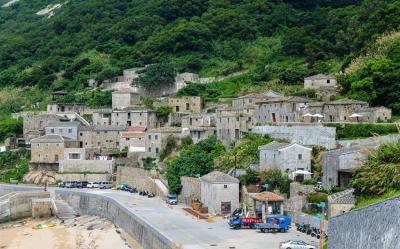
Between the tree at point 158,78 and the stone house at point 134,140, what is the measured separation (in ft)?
44.0

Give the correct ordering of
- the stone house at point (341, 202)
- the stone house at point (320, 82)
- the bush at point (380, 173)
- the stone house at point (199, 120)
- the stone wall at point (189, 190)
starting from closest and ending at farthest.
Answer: the bush at point (380, 173), the stone house at point (341, 202), the stone wall at point (189, 190), the stone house at point (199, 120), the stone house at point (320, 82)

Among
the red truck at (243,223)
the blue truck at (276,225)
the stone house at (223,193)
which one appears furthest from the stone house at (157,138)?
the blue truck at (276,225)

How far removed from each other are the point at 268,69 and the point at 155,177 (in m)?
22.7

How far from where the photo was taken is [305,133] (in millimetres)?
48000

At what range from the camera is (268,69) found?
75.1 metres

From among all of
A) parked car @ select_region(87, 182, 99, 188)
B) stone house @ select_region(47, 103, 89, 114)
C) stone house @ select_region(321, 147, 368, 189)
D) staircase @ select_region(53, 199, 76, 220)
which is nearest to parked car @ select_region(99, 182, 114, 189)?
parked car @ select_region(87, 182, 99, 188)

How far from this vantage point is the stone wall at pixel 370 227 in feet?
55.7

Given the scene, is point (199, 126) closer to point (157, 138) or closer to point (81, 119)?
point (157, 138)

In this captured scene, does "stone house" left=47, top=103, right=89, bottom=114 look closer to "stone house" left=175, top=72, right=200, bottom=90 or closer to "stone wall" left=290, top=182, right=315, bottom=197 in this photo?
"stone house" left=175, top=72, right=200, bottom=90

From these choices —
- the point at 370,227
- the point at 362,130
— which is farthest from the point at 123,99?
the point at 370,227

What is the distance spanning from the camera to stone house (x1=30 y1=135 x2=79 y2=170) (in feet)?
216

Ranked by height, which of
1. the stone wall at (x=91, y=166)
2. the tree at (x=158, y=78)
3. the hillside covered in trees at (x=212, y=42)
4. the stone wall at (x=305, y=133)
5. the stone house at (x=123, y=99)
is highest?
the hillside covered in trees at (x=212, y=42)

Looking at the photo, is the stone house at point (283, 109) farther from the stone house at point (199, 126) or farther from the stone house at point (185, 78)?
the stone house at point (185, 78)

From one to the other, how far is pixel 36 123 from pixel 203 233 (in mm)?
40809
